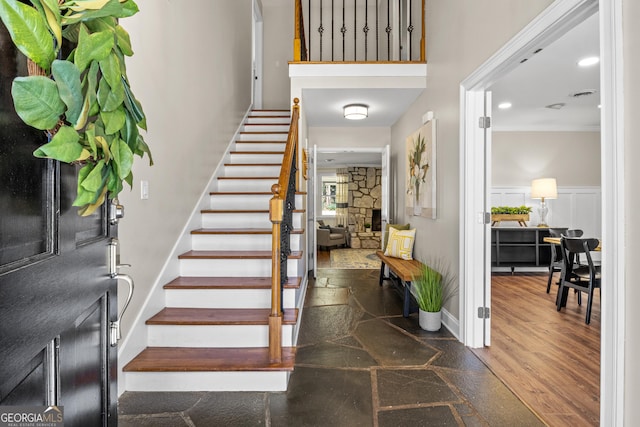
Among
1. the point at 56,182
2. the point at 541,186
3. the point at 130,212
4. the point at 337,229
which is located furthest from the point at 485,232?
the point at 337,229

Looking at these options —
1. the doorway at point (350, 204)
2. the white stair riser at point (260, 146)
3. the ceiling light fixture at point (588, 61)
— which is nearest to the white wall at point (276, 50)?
the white stair riser at point (260, 146)

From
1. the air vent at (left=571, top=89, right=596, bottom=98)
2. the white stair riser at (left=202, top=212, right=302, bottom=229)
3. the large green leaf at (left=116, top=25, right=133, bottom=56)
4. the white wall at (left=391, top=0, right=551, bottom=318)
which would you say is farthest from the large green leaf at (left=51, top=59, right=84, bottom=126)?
the air vent at (left=571, top=89, right=596, bottom=98)

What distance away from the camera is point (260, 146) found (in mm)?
4422

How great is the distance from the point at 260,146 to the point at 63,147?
393 cm

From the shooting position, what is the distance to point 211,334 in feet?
7.45

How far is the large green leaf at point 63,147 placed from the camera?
561 millimetres

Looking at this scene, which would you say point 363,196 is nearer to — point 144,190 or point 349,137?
point 349,137

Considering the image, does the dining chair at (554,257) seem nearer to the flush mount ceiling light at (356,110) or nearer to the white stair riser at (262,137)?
the flush mount ceiling light at (356,110)

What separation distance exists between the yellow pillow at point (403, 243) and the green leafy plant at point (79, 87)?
3743 millimetres

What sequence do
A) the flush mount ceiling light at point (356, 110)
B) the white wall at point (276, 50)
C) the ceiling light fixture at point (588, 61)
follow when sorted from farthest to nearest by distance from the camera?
the white wall at point (276, 50)
the flush mount ceiling light at point (356, 110)
the ceiling light fixture at point (588, 61)

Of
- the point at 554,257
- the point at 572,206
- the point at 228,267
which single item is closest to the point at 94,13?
the point at 228,267

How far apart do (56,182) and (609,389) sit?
6.68 feet

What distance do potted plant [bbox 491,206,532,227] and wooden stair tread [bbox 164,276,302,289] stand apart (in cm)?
440

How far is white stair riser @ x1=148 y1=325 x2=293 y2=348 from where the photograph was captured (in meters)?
2.26
